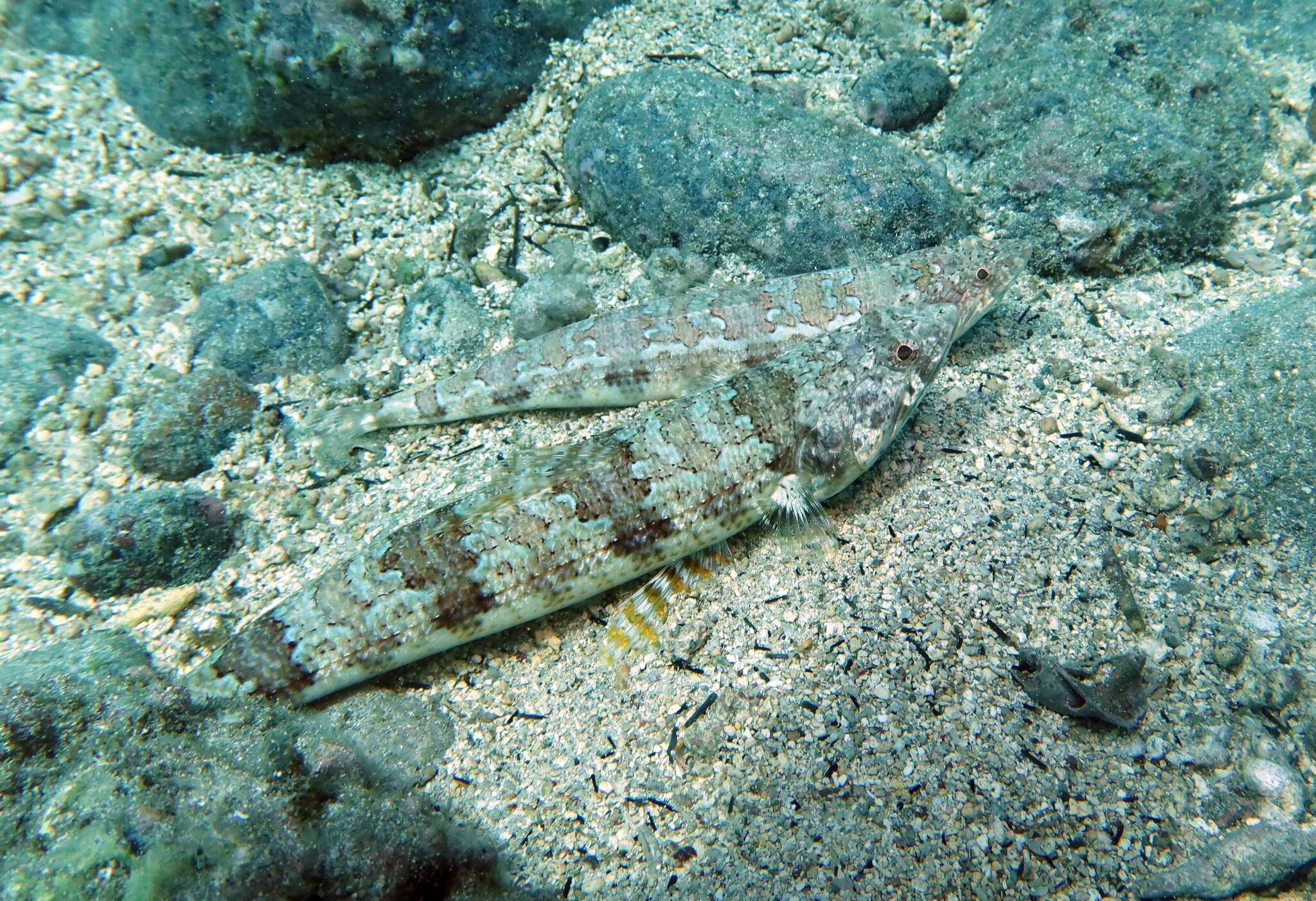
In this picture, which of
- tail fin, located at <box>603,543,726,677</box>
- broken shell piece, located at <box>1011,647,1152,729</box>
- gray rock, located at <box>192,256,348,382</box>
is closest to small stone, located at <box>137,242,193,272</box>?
gray rock, located at <box>192,256,348,382</box>

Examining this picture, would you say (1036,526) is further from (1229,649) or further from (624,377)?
(624,377)

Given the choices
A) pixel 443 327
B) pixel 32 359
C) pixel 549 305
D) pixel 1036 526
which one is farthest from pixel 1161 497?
pixel 32 359

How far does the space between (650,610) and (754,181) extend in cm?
357

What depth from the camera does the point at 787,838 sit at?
9.52 ft

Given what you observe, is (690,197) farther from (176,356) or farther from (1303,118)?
(1303,118)

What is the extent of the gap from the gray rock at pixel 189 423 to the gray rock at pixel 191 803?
173 cm

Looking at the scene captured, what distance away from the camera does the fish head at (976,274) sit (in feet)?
15.7

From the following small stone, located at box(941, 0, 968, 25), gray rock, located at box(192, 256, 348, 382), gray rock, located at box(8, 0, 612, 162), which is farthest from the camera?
small stone, located at box(941, 0, 968, 25)

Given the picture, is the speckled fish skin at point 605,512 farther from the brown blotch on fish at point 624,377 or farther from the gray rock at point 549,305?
A: the gray rock at point 549,305

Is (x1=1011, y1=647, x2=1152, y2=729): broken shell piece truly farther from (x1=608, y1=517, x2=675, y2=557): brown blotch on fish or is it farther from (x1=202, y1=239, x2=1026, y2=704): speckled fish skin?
(x1=608, y1=517, x2=675, y2=557): brown blotch on fish

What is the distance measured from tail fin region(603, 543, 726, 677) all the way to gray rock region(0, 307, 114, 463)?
15.1ft

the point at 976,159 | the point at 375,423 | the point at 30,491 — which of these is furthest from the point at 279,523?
the point at 976,159

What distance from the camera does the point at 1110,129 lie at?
5.23 meters

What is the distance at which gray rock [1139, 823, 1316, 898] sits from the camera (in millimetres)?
2574
